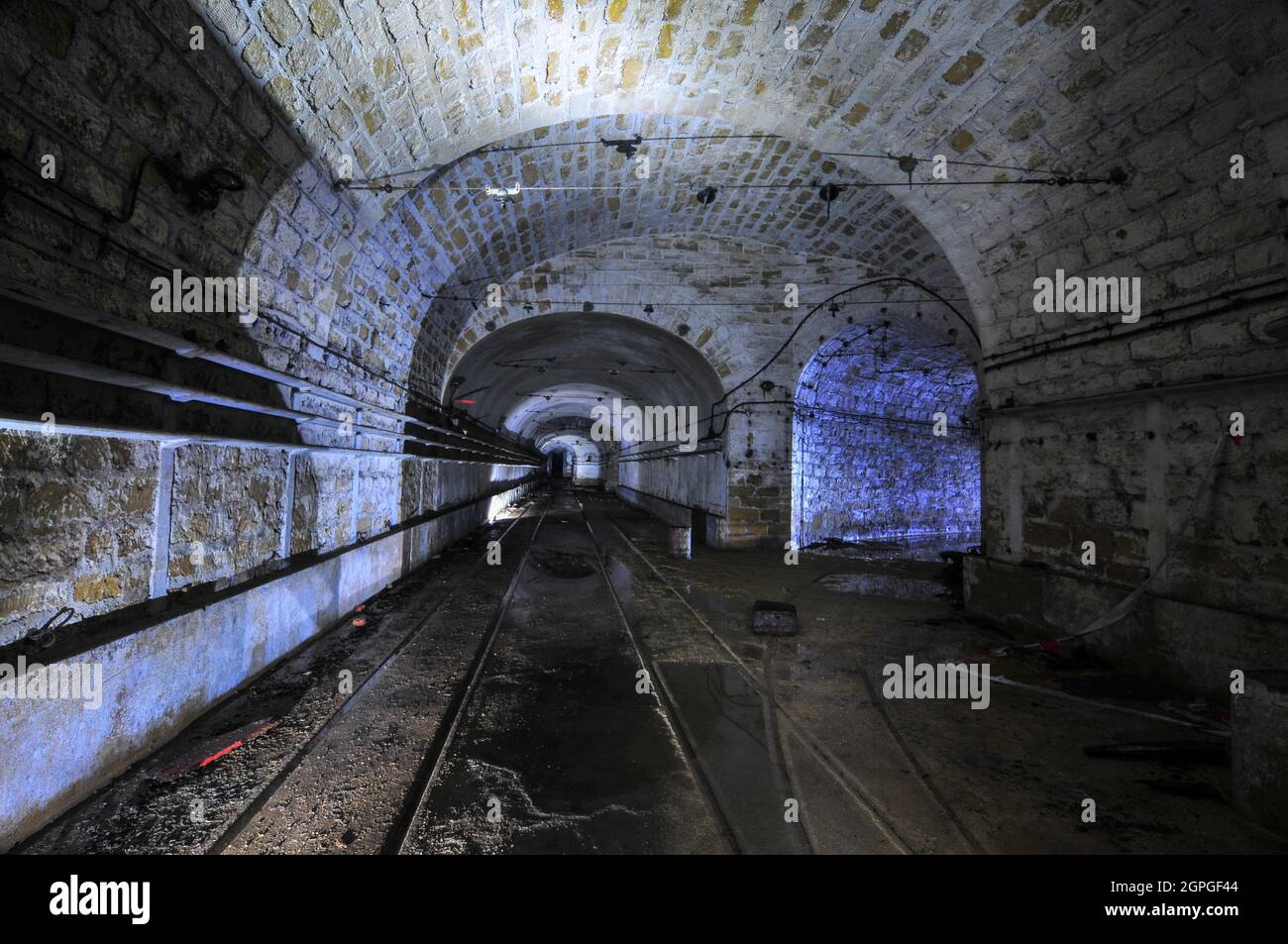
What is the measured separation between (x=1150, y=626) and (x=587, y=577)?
22.3 feet

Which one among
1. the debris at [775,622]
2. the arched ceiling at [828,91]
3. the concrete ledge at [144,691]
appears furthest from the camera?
the debris at [775,622]

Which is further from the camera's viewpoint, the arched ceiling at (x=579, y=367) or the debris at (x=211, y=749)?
the arched ceiling at (x=579, y=367)

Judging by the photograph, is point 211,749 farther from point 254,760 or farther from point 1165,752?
point 1165,752

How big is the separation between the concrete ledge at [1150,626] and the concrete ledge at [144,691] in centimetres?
753

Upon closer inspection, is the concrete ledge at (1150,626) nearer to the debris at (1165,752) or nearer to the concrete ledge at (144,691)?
the debris at (1165,752)

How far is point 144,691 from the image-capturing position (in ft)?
10.7

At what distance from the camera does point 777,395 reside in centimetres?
1161

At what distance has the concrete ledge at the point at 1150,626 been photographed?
13.1 feet

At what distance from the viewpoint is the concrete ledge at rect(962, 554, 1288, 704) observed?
157 inches

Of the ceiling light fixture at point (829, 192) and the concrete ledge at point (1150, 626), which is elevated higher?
the ceiling light fixture at point (829, 192)

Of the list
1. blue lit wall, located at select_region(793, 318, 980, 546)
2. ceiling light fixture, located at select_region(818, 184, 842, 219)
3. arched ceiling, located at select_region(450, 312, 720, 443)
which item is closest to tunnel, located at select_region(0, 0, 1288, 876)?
ceiling light fixture, located at select_region(818, 184, 842, 219)

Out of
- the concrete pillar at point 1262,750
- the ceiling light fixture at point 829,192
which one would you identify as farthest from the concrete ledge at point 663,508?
the concrete pillar at point 1262,750

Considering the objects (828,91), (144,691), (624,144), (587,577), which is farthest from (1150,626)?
(624,144)
